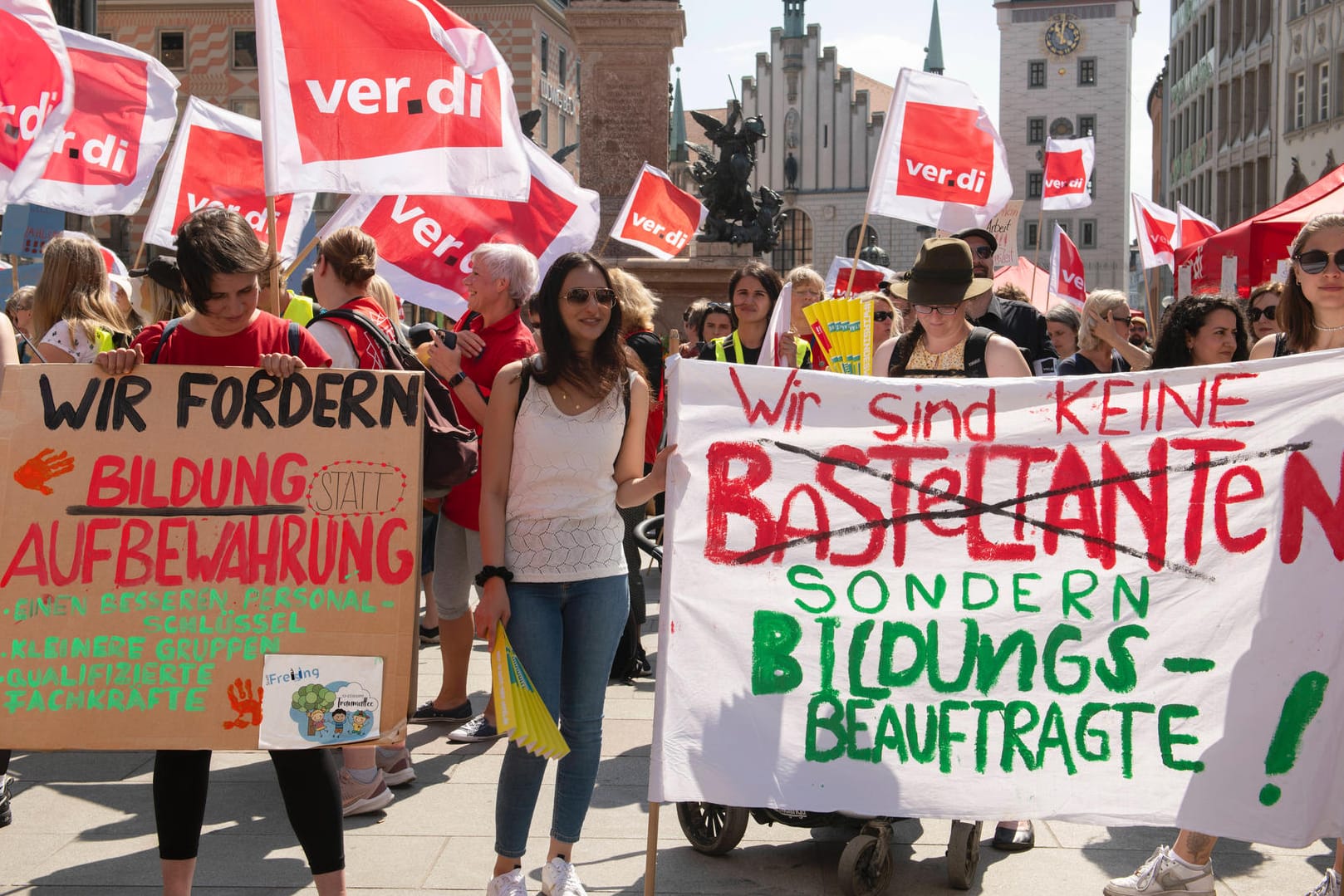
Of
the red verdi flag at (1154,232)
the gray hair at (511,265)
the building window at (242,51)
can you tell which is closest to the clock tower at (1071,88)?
the building window at (242,51)

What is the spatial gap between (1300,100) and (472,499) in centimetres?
3788

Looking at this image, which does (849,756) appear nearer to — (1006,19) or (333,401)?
(333,401)

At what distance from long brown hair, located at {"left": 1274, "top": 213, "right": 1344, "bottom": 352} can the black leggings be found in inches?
111

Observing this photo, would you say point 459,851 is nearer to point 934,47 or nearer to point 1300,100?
point 1300,100

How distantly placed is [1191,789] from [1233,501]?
0.70 metres

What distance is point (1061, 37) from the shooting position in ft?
245

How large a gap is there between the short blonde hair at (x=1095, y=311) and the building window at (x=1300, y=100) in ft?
112

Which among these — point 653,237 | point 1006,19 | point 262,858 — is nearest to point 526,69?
point 653,237

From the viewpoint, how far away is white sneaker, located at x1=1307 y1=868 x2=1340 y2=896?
3668mm

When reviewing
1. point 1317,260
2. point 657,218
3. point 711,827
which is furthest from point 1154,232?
point 711,827

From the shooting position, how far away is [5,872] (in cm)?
391

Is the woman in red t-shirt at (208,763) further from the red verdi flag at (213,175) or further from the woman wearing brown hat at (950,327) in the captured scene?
the red verdi flag at (213,175)

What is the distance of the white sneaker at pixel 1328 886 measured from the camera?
3.67 m

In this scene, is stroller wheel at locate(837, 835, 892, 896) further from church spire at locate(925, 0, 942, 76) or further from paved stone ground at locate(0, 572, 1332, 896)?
church spire at locate(925, 0, 942, 76)
